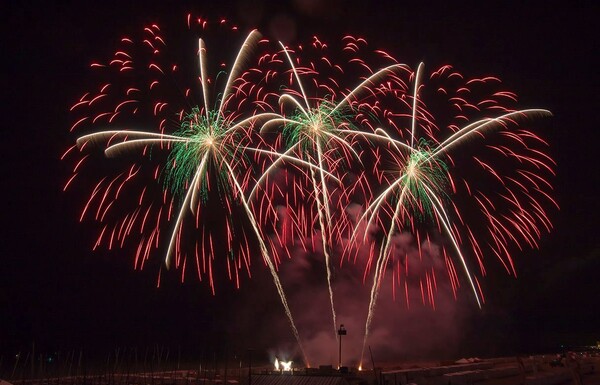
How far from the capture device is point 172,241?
21312mm

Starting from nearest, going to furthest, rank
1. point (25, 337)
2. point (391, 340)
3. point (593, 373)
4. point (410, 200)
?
point (410, 200)
point (593, 373)
point (391, 340)
point (25, 337)

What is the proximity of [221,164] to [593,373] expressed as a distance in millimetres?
24442

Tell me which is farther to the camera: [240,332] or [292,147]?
[240,332]

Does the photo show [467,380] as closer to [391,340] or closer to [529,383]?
[529,383]

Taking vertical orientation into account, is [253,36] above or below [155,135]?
above

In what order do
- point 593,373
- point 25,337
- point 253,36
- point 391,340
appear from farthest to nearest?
1. point 25,337
2. point 391,340
3. point 593,373
4. point 253,36

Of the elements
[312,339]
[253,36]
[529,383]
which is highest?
[253,36]

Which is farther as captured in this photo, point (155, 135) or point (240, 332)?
point (240, 332)

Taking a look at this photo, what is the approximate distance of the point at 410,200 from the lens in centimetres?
2488

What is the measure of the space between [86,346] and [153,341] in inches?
421

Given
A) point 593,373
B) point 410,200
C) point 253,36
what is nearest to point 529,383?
point 410,200

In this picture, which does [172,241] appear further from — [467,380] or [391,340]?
[391,340]

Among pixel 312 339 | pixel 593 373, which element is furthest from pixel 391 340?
pixel 593 373

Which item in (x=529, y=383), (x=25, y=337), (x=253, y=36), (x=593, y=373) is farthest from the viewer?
(x=25, y=337)
